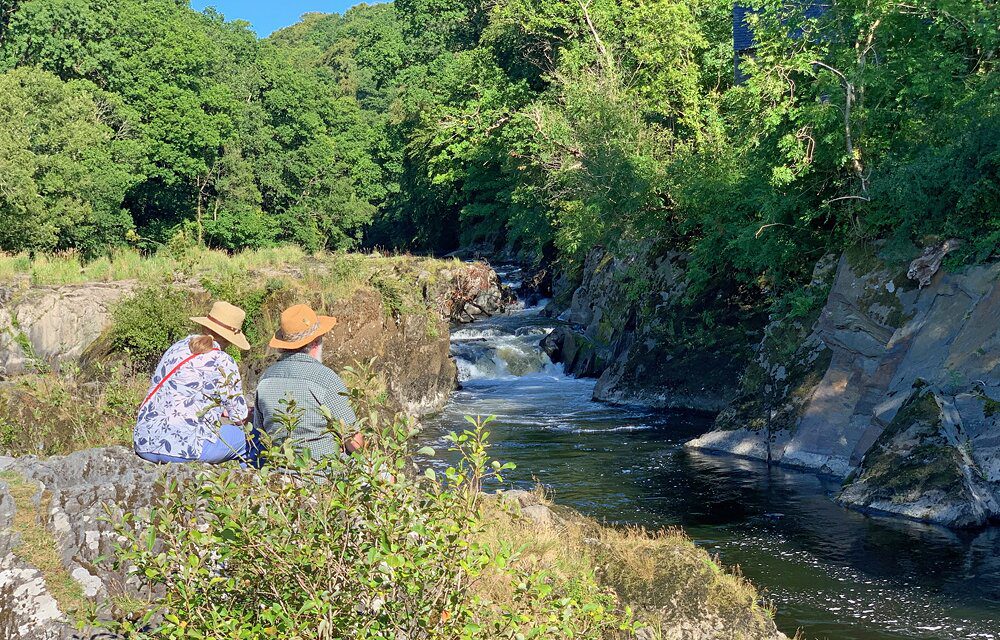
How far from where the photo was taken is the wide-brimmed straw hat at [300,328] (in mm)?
6375

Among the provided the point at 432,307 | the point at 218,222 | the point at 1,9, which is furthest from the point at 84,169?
the point at 432,307

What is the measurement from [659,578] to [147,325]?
12.3m

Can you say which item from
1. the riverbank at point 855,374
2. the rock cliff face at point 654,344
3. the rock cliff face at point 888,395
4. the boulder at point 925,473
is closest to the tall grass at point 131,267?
the rock cliff face at point 654,344

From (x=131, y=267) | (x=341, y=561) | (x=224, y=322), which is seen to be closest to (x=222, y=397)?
(x=224, y=322)

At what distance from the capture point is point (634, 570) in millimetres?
7977

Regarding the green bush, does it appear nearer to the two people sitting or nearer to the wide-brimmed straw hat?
the two people sitting

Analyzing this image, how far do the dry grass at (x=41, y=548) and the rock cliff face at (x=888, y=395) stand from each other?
9.54m

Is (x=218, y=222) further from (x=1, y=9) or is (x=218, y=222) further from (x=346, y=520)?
(x=346, y=520)

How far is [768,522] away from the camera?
11617mm

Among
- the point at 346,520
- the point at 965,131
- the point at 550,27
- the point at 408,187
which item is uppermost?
the point at 550,27

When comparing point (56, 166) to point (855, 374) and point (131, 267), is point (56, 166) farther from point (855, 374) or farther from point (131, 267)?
point (855, 374)

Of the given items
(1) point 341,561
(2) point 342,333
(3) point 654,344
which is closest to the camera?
(1) point 341,561

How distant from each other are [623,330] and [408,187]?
3221cm

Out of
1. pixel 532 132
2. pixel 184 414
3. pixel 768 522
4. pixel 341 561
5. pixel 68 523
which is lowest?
pixel 768 522
